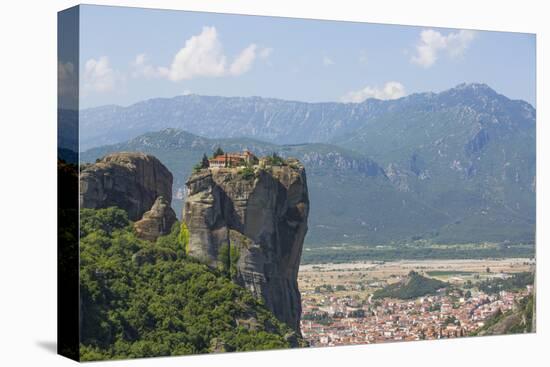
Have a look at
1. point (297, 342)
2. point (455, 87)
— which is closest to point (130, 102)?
point (297, 342)

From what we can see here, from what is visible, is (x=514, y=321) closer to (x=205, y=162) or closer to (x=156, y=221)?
(x=205, y=162)

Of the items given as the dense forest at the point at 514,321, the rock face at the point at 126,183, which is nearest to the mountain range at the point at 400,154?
the rock face at the point at 126,183

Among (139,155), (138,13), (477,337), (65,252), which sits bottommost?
(477,337)

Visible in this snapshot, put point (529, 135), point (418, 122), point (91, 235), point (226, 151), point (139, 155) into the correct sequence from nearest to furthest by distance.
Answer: point (91, 235) → point (139, 155) → point (226, 151) → point (529, 135) → point (418, 122)

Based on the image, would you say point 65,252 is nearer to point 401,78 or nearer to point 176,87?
point 176,87

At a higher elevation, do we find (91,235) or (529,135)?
(529,135)

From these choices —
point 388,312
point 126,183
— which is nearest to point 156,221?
point 126,183

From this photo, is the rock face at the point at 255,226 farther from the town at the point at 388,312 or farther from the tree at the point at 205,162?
Result: the town at the point at 388,312
